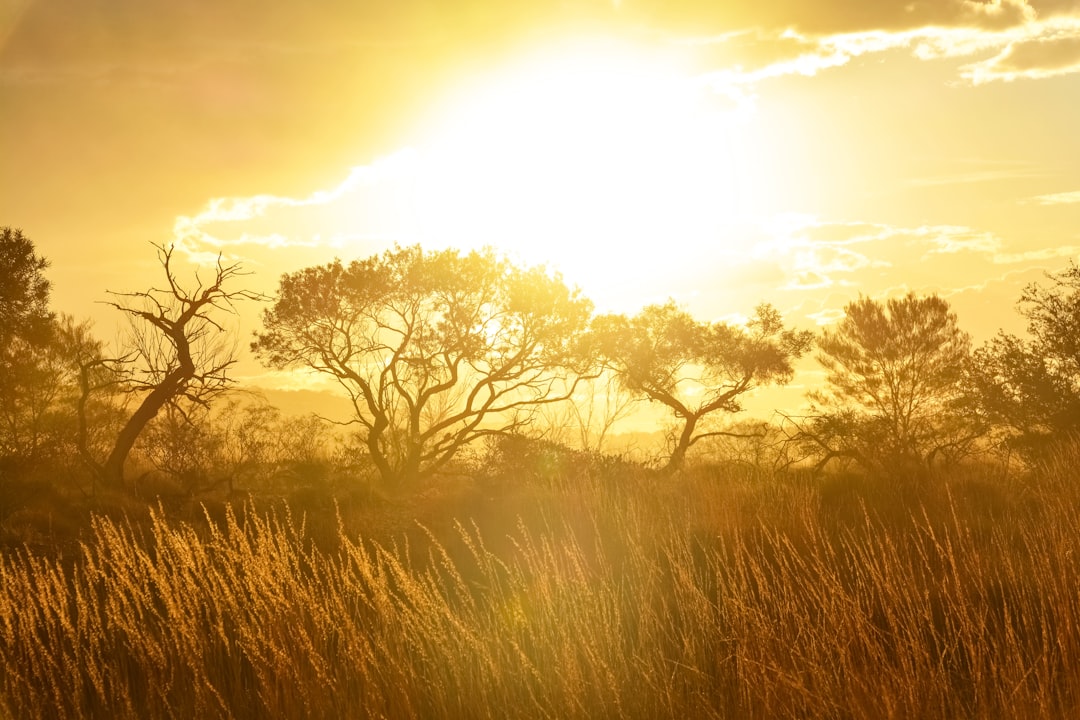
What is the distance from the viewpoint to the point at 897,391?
80.1ft

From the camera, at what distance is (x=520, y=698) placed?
19.6 feet

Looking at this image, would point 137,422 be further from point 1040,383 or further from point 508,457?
point 1040,383

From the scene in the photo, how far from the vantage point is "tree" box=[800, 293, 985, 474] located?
72.1 ft

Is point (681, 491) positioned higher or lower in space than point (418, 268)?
lower

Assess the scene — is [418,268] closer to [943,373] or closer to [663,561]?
[663,561]

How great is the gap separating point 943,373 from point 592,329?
34.1 ft

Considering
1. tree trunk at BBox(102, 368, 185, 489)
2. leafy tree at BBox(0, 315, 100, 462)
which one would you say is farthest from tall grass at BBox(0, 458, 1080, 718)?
leafy tree at BBox(0, 315, 100, 462)

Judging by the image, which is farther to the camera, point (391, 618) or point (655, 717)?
point (391, 618)

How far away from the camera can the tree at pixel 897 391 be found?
865 inches

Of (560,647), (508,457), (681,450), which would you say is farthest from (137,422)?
(560,647)

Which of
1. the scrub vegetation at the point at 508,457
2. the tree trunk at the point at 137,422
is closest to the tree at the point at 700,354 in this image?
the scrub vegetation at the point at 508,457

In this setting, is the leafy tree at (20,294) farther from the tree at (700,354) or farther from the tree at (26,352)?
the tree at (700,354)

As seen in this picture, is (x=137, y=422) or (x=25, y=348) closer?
(x=137, y=422)

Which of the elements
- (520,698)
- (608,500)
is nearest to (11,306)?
(608,500)
